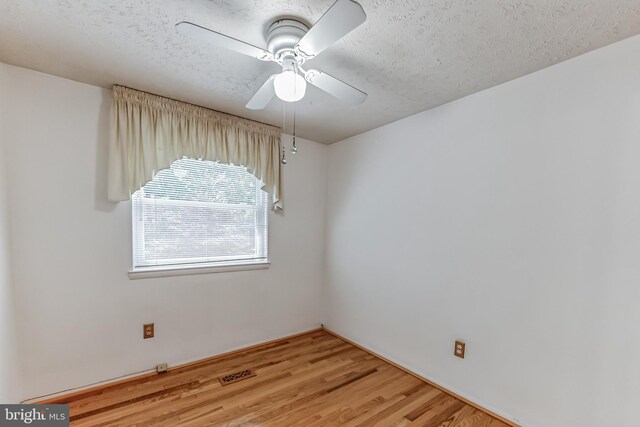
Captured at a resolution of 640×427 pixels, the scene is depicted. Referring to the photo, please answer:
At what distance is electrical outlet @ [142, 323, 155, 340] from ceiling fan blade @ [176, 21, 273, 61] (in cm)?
212

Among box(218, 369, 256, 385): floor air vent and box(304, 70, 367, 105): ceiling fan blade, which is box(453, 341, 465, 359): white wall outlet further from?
box(304, 70, 367, 105): ceiling fan blade

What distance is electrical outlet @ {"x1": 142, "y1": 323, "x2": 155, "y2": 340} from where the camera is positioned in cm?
219

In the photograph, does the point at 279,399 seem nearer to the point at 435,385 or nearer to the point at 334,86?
the point at 435,385

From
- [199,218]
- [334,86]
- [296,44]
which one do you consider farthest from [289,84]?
[199,218]

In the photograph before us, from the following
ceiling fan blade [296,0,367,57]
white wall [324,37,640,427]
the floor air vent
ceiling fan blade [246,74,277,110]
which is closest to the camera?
ceiling fan blade [296,0,367,57]

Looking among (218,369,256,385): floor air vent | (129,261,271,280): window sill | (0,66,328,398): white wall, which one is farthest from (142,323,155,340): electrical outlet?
(218,369,256,385): floor air vent

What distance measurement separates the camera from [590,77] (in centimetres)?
152

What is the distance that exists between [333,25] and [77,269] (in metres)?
2.28

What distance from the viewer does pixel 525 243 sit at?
174 centimetres

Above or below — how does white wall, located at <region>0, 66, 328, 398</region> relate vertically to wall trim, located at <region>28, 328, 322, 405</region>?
above

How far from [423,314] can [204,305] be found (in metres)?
1.92

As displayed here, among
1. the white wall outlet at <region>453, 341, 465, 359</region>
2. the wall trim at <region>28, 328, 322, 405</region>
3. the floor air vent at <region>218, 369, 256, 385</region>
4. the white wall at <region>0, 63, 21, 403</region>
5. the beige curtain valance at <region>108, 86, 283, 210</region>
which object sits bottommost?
the floor air vent at <region>218, 369, 256, 385</region>

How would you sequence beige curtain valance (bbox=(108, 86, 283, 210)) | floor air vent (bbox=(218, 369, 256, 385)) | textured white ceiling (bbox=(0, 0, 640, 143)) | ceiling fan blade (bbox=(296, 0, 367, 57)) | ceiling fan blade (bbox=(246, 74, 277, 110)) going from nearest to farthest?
ceiling fan blade (bbox=(296, 0, 367, 57)) < textured white ceiling (bbox=(0, 0, 640, 143)) < ceiling fan blade (bbox=(246, 74, 277, 110)) < beige curtain valance (bbox=(108, 86, 283, 210)) < floor air vent (bbox=(218, 369, 256, 385))

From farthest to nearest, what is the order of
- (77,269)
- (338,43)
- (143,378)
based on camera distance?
1. (143,378)
2. (77,269)
3. (338,43)
